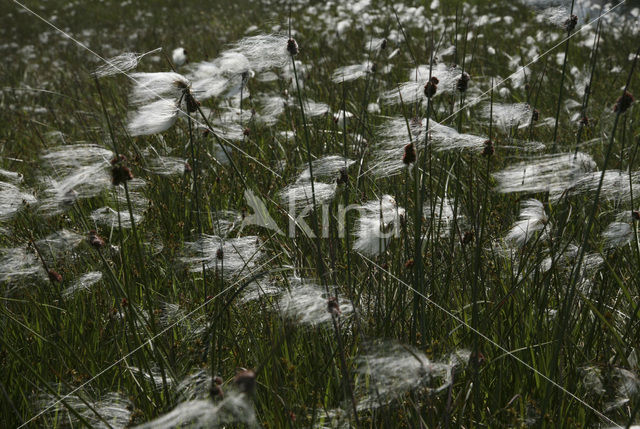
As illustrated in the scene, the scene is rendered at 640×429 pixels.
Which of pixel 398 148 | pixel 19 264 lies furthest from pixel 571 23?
pixel 19 264

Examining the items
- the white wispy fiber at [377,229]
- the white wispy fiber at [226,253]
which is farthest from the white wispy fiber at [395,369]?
the white wispy fiber at [226,253]

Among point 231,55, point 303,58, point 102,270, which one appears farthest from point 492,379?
point 303,58

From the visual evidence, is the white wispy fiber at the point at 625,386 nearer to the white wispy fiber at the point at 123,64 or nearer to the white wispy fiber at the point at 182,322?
the white wispy fiber at the point at 182,322

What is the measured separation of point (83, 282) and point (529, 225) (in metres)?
1.74

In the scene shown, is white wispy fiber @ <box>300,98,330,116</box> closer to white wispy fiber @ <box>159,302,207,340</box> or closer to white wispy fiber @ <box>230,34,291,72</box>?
white wispy fiber @ <box>230,34,291,72</box>

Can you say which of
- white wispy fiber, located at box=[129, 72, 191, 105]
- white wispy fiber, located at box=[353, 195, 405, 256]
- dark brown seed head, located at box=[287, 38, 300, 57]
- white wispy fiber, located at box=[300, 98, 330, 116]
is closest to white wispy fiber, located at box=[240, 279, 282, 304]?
white wispy fiber, located at box=[353, 195, 405, 256]

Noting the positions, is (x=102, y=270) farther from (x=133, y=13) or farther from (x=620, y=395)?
(x=133, y=13)

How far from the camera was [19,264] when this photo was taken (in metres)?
2.04

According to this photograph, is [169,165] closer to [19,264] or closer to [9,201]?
[9,201]

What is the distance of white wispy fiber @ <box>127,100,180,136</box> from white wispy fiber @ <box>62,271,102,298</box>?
1.99ft

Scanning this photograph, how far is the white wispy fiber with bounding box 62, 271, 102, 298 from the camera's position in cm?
195

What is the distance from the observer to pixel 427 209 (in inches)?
85.9

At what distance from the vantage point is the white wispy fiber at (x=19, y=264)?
201 centimetres

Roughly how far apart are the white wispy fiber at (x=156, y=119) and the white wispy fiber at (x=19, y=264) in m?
0.72
